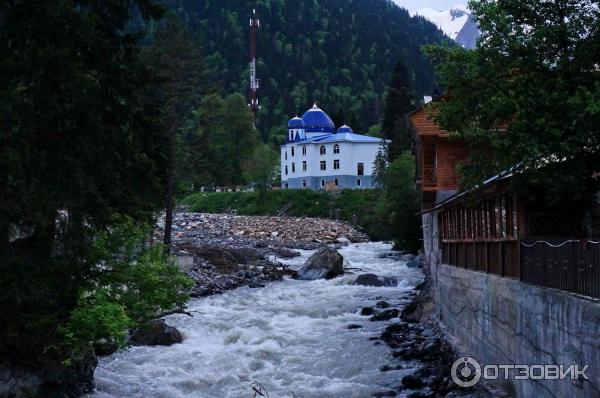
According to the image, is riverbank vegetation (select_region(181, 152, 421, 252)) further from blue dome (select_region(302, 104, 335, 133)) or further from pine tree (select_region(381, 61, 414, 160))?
blue dome (select_region(302, 104, 335, 133))

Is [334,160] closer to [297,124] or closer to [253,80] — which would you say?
[297,124]

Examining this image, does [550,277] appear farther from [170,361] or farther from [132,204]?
[170,361]

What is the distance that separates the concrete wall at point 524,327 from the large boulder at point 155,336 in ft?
29.9

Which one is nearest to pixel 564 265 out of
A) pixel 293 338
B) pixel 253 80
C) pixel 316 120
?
pixel 293 338

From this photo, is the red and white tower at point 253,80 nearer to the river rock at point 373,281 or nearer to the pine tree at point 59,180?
the river rock at point 373,281

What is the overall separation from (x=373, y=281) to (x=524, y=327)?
20.6 m

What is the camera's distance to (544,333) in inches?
402

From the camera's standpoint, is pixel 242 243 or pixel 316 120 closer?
pixel 242 243

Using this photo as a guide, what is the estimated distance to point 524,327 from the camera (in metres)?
11.3

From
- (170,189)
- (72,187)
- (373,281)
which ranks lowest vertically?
(373,281)

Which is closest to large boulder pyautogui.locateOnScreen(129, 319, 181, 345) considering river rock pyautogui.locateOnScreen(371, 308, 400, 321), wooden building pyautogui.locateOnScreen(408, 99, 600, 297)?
river rock pyautogui.locateOnScreen(371, 308, 400, 321)

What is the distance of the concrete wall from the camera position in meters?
8.62

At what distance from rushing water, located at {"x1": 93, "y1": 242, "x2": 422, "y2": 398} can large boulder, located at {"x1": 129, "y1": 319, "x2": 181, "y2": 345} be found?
0.38 metres

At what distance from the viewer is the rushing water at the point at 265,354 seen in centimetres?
1559
